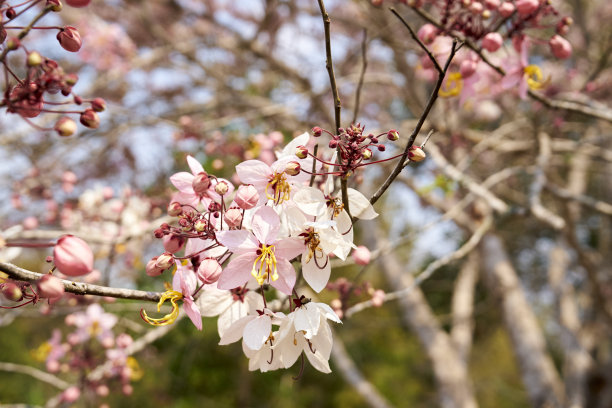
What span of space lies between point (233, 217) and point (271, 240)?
0.08 metres

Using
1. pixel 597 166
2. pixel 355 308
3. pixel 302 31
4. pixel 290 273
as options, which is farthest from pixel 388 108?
pixel 290 273

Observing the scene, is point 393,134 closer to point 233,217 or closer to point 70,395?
point 233,217

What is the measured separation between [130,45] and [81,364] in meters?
4.22

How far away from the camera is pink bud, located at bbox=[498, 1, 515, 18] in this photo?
4.29 ft

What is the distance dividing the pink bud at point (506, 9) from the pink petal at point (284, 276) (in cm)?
106

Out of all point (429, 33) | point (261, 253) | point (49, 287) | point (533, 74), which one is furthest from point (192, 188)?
point (533, 74)

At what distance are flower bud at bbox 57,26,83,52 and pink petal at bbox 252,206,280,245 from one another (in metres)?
0.50

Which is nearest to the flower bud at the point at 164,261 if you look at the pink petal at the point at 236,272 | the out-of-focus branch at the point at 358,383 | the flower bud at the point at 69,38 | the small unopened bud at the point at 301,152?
the pink petal at the point at 236,272

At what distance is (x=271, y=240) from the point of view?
2.67ft

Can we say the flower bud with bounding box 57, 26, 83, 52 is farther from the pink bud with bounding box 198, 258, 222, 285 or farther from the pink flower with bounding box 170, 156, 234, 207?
the pink bud with bounding box 198, 258, 222, 285

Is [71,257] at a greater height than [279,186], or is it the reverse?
[279,186]

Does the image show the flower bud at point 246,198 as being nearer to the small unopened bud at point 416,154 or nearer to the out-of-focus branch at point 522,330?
the small unopened bud at point 416,154

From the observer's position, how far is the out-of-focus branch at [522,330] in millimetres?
2871

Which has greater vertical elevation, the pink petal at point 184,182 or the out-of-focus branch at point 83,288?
the pink petal at point 184,182
